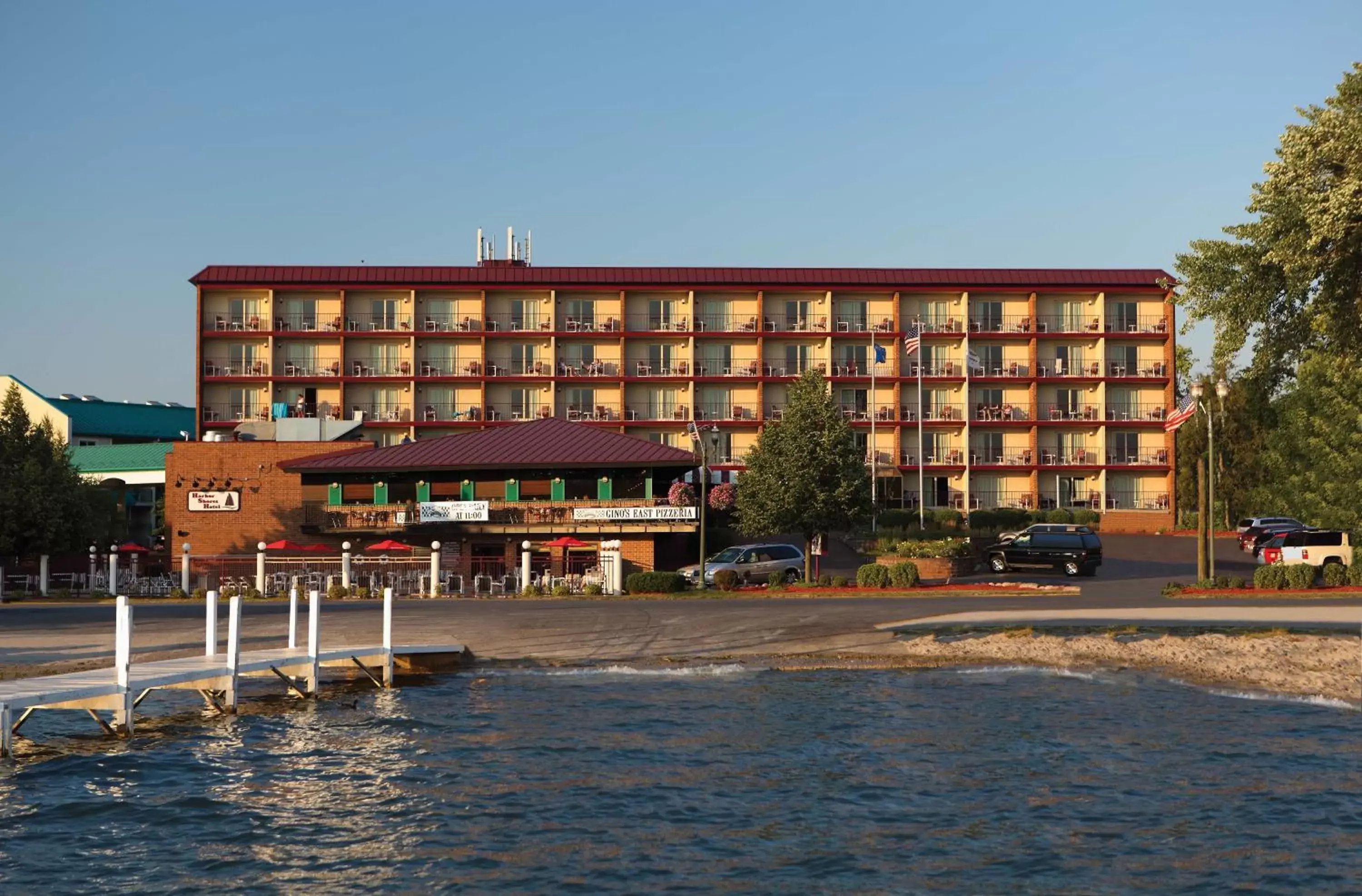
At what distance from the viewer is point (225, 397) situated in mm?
88625

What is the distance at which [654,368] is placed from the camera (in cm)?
8956

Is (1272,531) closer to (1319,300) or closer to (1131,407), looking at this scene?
(1131,407)

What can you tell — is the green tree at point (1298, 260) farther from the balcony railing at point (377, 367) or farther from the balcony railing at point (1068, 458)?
the balcony railing at point (377, 367)

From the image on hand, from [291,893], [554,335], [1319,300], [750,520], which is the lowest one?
[291,893]

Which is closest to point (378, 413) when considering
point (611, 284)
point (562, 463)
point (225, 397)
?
point (225, 397)

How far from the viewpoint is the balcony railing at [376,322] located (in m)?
89.2

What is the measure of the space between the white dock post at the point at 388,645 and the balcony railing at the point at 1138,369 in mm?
69559

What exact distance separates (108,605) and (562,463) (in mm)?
18880

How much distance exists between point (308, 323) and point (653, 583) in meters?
51.4

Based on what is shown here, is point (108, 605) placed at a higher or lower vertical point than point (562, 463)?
lower

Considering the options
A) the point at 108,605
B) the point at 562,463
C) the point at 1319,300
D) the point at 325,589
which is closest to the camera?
the point at 1319,300

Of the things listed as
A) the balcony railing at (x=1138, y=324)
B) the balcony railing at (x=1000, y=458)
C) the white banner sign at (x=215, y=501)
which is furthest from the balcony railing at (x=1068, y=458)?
the white banner sign at (x=215, y=501)

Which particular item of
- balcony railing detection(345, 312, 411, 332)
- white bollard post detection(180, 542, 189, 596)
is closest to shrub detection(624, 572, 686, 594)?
white bollard post detection(180, 542, 189, 596)

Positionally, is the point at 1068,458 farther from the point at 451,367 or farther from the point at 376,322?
the point at 376,322
